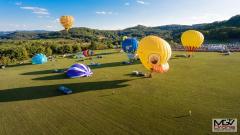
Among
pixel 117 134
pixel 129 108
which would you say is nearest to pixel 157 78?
pixel 129 108

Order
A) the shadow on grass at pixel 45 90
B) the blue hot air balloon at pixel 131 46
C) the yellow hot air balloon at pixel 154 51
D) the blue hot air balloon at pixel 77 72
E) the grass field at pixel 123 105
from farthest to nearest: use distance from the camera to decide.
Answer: the blue hot air balloon at pixel 131 46, the blue hot air balloon at pixel 77 72, the yellow hot air balloon at pixel 154 51, the shadow on grass at pixel 45 90, the grass field at pixel 123 105

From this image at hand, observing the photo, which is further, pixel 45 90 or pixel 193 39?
pixel 193 39

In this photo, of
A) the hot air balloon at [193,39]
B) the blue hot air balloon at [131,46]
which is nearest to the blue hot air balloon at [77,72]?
the blue hot air balloon at [131,46]

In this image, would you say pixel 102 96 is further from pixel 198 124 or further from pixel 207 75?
pixel 207 75

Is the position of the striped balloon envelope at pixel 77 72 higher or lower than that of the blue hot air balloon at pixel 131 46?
lower

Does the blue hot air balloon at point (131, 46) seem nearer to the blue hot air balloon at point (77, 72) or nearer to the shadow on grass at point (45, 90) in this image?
the blue hot air balloon at point (77, 72)

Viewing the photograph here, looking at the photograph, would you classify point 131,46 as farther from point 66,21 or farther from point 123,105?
point 66,21

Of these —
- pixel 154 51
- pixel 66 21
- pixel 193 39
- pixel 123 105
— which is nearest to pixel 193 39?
pixel 193 39
